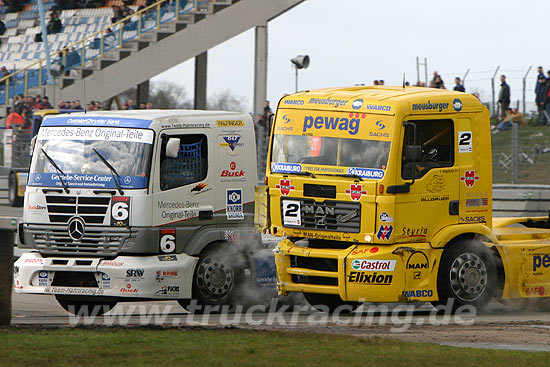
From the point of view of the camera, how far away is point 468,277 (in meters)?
12.8

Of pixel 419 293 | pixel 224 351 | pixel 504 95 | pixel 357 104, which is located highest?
pixel 504 95

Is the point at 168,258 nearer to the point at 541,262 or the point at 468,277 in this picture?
the point at 468,277

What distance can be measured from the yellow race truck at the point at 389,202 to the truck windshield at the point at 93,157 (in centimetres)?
160

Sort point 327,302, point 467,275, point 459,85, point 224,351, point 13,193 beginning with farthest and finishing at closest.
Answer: point 13,193 → point 459,85 → point 327,302 → point 467,275 → point 224,351

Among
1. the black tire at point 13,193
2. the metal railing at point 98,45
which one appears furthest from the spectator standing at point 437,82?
the metal railing at point 98,45

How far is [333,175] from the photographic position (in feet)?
41.1

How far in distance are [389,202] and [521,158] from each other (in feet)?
26.6

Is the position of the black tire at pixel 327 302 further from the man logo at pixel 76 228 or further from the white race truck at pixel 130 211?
the man logo at pixel 76 228

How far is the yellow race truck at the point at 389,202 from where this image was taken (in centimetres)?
1231

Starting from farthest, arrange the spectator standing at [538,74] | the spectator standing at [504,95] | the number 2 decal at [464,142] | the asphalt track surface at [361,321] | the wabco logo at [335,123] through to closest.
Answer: the spectator standing at [504,95] < the spectator standing at [538,74] < the number 2 decal at [464,142] < the wabco logo at [335,123] < the asphalt track surface at [361,321]

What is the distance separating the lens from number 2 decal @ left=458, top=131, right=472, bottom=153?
1291 centimetres

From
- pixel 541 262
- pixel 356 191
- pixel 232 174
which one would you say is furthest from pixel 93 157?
pixel 541 262

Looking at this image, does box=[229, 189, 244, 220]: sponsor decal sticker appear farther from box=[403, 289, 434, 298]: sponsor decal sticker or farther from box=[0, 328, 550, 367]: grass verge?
box=[0, 328, 550, 367]: grass verge

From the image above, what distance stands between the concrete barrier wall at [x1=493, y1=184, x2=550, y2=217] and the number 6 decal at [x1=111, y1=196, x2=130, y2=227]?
8774 mm
